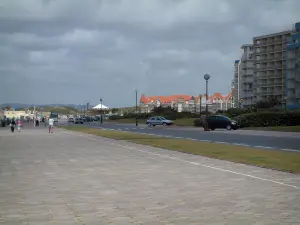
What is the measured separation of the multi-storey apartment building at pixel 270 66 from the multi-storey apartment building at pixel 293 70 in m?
16.1

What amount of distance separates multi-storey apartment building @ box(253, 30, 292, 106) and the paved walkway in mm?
107000

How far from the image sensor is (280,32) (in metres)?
119

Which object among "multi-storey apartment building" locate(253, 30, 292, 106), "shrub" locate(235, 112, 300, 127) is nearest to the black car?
"shrub" locate(235, 112, 300, 127)

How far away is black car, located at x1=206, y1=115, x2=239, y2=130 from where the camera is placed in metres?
48.8

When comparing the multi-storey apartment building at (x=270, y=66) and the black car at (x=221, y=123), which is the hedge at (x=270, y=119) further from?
the multi-storey apartment building at (x=270, y=66)

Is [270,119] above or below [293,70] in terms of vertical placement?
below

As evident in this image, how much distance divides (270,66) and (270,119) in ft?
243

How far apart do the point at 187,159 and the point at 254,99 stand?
381ft

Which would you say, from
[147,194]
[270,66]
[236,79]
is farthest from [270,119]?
[236,79]

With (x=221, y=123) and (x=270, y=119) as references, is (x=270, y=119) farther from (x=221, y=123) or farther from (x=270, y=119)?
(x=221, y=123)

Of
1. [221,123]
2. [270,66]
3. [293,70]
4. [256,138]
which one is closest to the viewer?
[256,138]

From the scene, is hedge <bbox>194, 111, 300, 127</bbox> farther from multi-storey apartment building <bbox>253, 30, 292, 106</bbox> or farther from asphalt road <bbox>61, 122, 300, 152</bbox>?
multi-storey apartment building <bbox>253, 30, 292, 106</bbox>

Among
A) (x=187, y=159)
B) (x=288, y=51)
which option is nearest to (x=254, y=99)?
(x=288, y=51)

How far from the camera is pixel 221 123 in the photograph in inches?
Result: 1930
